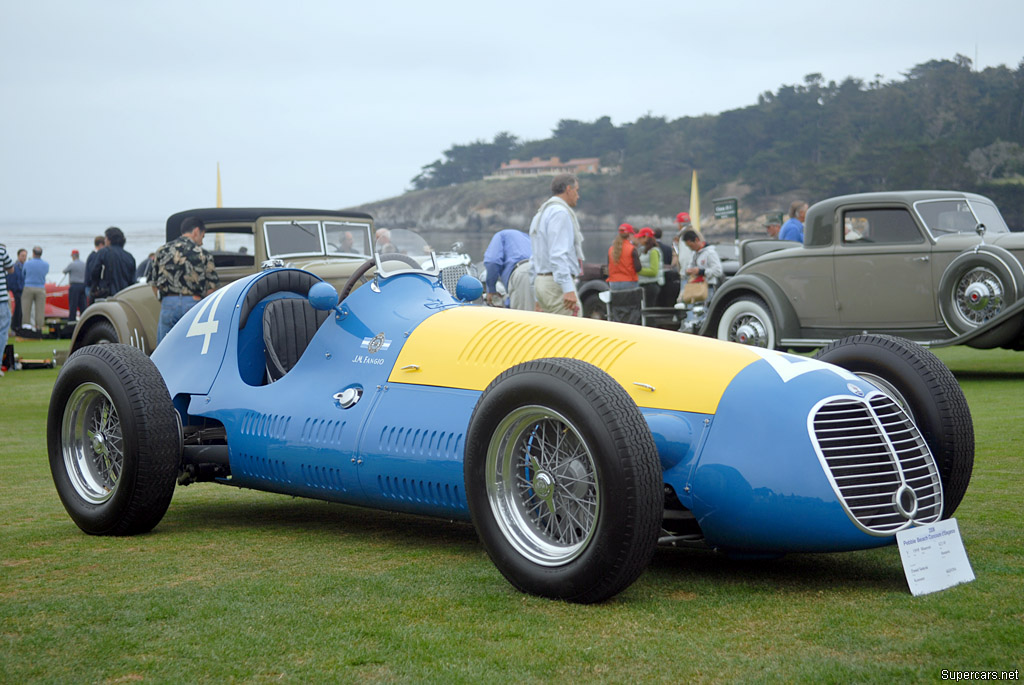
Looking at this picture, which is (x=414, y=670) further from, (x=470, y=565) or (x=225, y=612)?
(x=470, y=565)

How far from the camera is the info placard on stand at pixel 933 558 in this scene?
3.39 m

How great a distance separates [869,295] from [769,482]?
9163mm

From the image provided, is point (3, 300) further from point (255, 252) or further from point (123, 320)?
point (255, 252)

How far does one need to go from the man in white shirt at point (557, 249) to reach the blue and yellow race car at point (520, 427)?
11.7 feet

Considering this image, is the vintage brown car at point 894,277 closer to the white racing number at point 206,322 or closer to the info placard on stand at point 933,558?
the info placard on stand at point 933,558

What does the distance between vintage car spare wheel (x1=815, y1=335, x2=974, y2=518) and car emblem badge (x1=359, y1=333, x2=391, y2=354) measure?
194 cm

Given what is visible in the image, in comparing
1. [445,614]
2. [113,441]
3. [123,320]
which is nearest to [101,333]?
[123,320]

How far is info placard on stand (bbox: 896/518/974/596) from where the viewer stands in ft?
11.1

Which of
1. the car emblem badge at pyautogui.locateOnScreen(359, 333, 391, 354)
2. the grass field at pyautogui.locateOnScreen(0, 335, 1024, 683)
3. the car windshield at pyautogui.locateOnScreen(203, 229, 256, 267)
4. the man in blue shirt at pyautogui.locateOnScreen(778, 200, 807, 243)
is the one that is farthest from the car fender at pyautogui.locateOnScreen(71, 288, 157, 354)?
the man in blue shirt at pyautogui.locateOnScreen(778, 200, 807, 243)

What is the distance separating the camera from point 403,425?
4.31 m

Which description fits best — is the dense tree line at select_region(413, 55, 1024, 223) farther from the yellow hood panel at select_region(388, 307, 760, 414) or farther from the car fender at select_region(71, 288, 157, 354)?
the yellow hood panel at select_region(388, 307, 760, 414)

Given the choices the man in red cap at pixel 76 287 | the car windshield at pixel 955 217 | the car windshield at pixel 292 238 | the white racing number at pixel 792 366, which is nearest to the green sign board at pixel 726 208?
the car windshield at pixel 955 217

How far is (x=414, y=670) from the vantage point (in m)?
2.81

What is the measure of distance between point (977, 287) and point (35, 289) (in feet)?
59.5
